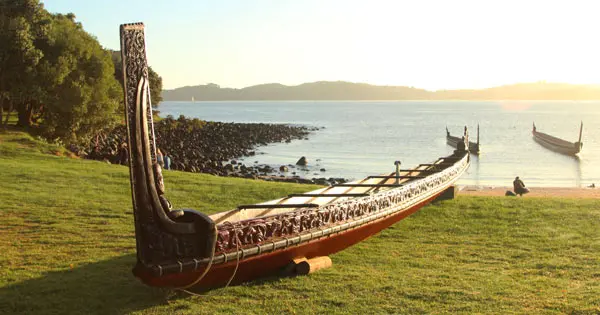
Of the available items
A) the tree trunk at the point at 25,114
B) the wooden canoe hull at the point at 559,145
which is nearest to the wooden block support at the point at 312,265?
the tree trunk at the point at 25,114

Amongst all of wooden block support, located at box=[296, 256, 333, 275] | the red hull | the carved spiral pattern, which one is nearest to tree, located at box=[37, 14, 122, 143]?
the carved spiral pattern

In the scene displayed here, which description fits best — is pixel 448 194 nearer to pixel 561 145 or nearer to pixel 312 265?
pixel 312 265

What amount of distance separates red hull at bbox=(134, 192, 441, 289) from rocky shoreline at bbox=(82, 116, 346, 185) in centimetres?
1978

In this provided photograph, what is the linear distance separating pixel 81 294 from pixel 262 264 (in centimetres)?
234

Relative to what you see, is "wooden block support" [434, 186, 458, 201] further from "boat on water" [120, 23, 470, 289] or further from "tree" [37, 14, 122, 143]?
"tree" [37, 14, 122, 143]

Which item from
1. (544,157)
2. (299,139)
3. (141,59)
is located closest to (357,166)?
(544,157)

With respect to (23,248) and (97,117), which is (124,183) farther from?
(97,117)

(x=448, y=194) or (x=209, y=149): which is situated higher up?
(x=448, y=194)

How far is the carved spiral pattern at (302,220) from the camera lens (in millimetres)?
7043

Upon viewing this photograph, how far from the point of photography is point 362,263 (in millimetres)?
9320

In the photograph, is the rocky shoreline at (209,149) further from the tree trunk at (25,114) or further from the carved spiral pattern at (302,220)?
the carved spiral pattern at (302,220)

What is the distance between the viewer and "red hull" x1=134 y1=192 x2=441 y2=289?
6.55m

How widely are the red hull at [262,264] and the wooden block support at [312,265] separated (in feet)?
0.36

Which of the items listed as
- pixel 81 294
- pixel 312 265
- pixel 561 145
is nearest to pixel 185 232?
pixel 81 294
